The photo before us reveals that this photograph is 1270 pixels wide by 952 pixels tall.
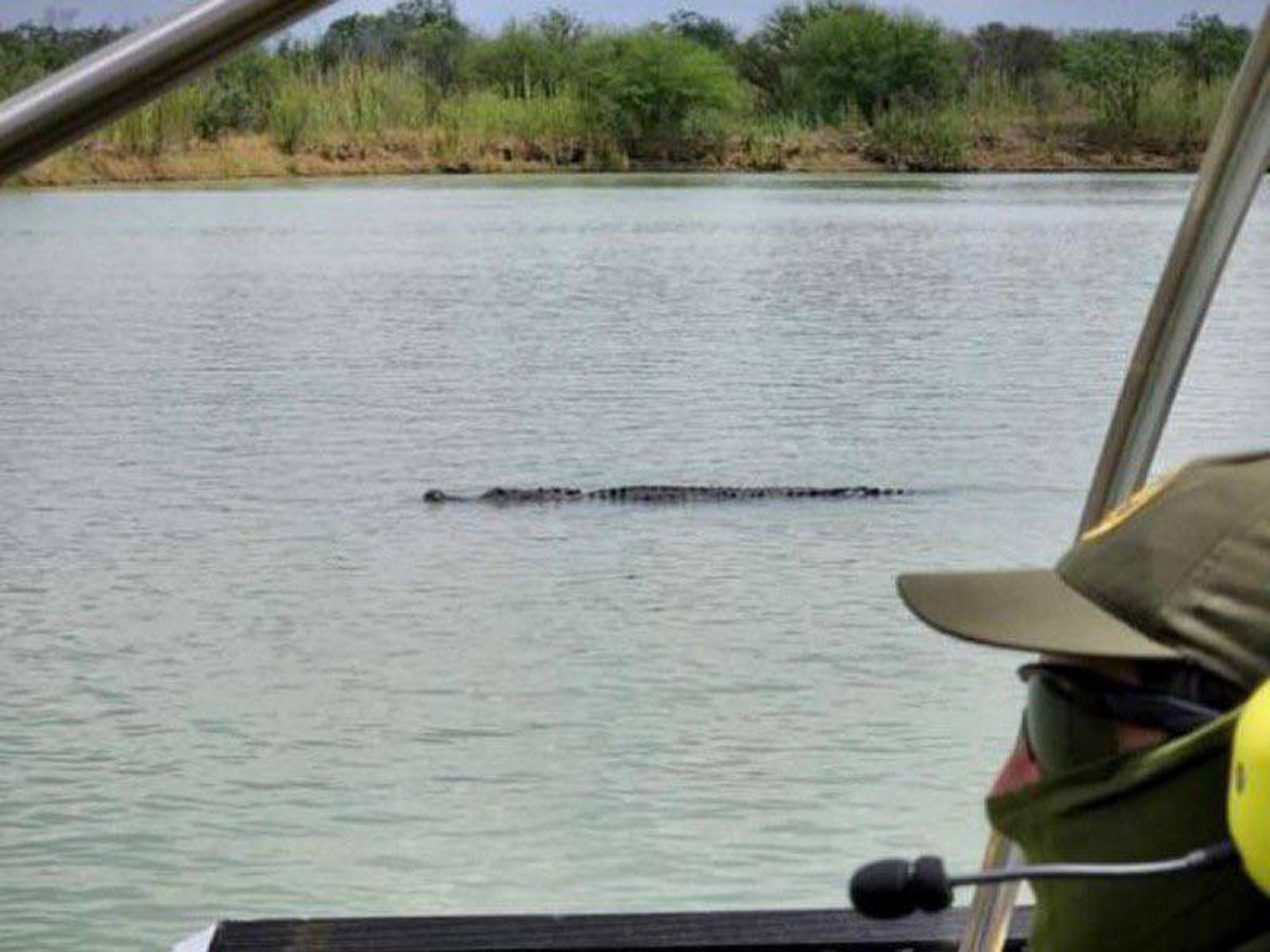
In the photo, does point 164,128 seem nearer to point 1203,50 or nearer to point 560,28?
point 560,28

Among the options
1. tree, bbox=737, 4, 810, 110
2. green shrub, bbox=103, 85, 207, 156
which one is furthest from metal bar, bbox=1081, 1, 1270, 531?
tree, bbox=737, 4, 810, 110

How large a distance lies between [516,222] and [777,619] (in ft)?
13.4

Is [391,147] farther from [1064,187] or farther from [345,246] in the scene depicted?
[1064,187]

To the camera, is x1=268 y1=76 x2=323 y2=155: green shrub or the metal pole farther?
x1=268 y1=76 x2=323 y2=155: green shrub

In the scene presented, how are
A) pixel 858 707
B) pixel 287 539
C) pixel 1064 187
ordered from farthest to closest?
pixel 1064 187 < pixel 287 539 < pixel 858 707

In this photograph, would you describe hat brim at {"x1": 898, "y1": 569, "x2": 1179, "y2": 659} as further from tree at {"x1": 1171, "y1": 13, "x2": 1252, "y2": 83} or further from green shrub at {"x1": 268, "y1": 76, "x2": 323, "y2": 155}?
tree at {"x1": 1171, "y1": 13, "x2": 1252, "y2": 83}

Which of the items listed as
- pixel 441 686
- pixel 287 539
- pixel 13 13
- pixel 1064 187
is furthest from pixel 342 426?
pixel 1064 187

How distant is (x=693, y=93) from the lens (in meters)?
8.63

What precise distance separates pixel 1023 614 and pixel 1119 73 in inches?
313

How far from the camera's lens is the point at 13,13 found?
5.21 m

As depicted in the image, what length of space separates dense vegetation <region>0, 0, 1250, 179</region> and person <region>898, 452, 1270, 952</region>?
7.30 m

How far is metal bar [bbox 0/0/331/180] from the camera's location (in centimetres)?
66

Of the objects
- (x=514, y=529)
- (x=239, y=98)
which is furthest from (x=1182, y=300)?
(x=239, y=98)

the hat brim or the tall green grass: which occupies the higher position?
the hat brim
